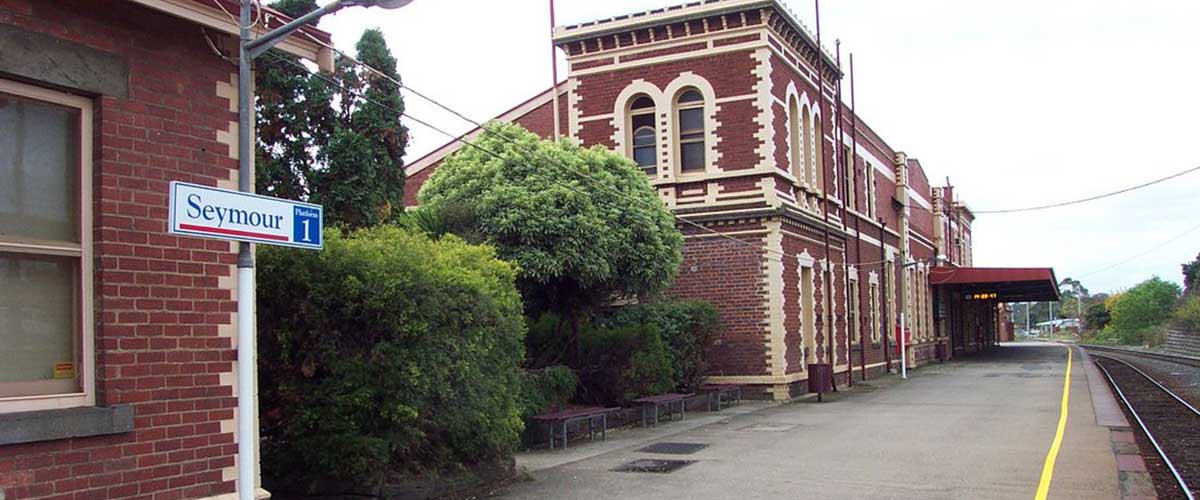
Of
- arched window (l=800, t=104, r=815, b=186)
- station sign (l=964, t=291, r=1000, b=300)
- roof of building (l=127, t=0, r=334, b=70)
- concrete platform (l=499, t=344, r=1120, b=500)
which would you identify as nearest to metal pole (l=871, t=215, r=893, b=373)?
arched window (l=800, t=104, r=815, b=186)

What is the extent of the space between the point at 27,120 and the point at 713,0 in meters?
18.4

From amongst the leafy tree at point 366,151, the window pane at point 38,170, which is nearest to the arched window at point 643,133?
the leafy tree at point 366,151

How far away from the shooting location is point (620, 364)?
57.4 ft

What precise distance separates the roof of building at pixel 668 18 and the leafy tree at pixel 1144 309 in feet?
211

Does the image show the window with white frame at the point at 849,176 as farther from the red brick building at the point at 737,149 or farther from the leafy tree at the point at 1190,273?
the leafy tree at the point at 1190,273

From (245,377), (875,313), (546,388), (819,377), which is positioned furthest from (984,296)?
(245,377)

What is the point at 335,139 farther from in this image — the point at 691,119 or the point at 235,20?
the point at 235,20

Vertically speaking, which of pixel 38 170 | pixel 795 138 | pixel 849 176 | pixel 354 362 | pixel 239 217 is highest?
pixel 795 138

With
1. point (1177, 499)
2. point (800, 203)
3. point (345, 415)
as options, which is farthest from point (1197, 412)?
point (345, 415)

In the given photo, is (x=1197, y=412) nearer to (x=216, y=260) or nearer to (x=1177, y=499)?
(x=1177, y=499)

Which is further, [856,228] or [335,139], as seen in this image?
[856,228]

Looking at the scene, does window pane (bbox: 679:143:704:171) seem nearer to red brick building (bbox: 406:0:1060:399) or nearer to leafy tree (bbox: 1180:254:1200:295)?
red brick building (bbox: 406:0:1060:399)

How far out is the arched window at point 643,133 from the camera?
23.7 meters

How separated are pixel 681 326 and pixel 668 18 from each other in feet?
24.9
